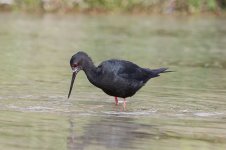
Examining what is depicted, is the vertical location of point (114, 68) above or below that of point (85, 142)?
above

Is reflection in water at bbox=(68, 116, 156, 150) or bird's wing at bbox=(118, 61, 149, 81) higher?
bird's wing at bbox=(118, 61, 149, 81)

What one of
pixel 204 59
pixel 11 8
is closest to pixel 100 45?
pixel 204 59

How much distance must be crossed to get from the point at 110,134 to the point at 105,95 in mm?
2894

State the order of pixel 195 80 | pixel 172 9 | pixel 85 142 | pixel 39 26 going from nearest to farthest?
pixel 85 142 → pixel 195 80 → pixel 39 26 → pixel 172 9

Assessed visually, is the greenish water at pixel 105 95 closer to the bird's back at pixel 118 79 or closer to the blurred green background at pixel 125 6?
the bird's back at pixel 118 79

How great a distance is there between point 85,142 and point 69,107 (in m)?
2.06

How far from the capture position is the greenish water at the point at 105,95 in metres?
8.15

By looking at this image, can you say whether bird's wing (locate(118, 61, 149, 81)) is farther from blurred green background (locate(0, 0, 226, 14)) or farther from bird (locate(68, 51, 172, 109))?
blurred green background (locate(0, 0, 226, 14))

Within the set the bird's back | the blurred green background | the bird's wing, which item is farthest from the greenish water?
the blurred green background

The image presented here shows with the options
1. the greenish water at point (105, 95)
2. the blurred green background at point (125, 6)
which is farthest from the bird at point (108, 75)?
the blurred green background at point (125, 6)

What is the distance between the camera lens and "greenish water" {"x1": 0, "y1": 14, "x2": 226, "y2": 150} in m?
8.15

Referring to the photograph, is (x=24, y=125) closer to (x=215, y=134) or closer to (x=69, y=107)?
(x=69, y=107)

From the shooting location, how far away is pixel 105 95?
36.8 ft

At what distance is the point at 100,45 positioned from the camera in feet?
56.4
